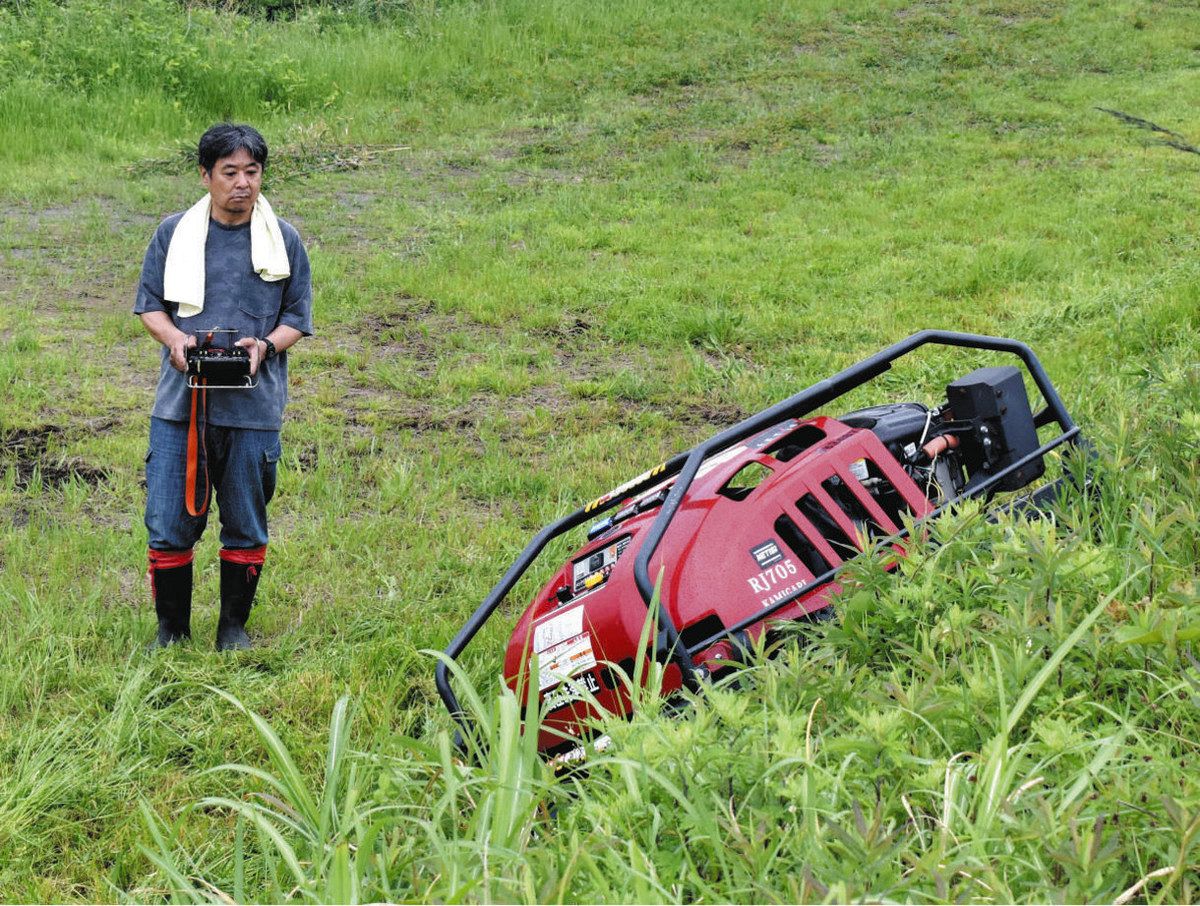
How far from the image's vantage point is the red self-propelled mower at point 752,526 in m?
3.63

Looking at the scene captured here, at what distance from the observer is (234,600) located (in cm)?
480

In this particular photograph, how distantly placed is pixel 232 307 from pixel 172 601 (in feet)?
3.61

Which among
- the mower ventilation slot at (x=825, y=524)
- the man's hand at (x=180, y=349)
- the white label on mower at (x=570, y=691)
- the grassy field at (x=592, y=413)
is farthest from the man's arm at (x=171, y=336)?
the mower ventilation slot at (x=825, y=524)

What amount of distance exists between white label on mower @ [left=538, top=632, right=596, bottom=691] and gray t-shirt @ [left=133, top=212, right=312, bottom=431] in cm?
160

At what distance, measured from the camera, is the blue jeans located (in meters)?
4.66

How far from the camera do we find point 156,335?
4574 mm

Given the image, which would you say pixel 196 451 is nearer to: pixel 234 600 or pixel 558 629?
pixel 234 600

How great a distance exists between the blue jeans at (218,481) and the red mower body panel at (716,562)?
126 centimetres

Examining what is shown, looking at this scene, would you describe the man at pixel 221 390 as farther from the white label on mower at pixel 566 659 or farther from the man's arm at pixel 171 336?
the white label on mower at pixel 566 659

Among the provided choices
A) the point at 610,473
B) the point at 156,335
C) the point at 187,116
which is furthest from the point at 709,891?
the point at 187,116

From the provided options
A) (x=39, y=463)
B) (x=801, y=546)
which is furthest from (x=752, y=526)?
(x=39, y=463)

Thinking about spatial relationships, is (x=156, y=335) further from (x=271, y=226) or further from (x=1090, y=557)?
(x=1090, y=557)

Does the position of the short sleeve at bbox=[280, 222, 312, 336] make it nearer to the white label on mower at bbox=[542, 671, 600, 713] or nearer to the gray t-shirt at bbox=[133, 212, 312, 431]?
the gray t-shirt at bbox=[133, 212, 312, 431]

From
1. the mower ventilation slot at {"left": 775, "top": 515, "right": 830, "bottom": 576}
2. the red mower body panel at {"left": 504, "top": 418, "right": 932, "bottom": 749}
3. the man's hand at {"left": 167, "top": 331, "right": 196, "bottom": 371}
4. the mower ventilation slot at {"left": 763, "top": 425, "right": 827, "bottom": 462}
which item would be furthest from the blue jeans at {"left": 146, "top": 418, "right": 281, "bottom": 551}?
the mower ventilation slot at {"left": 775, "top": 515, "right": 830, "bottom": 576}
